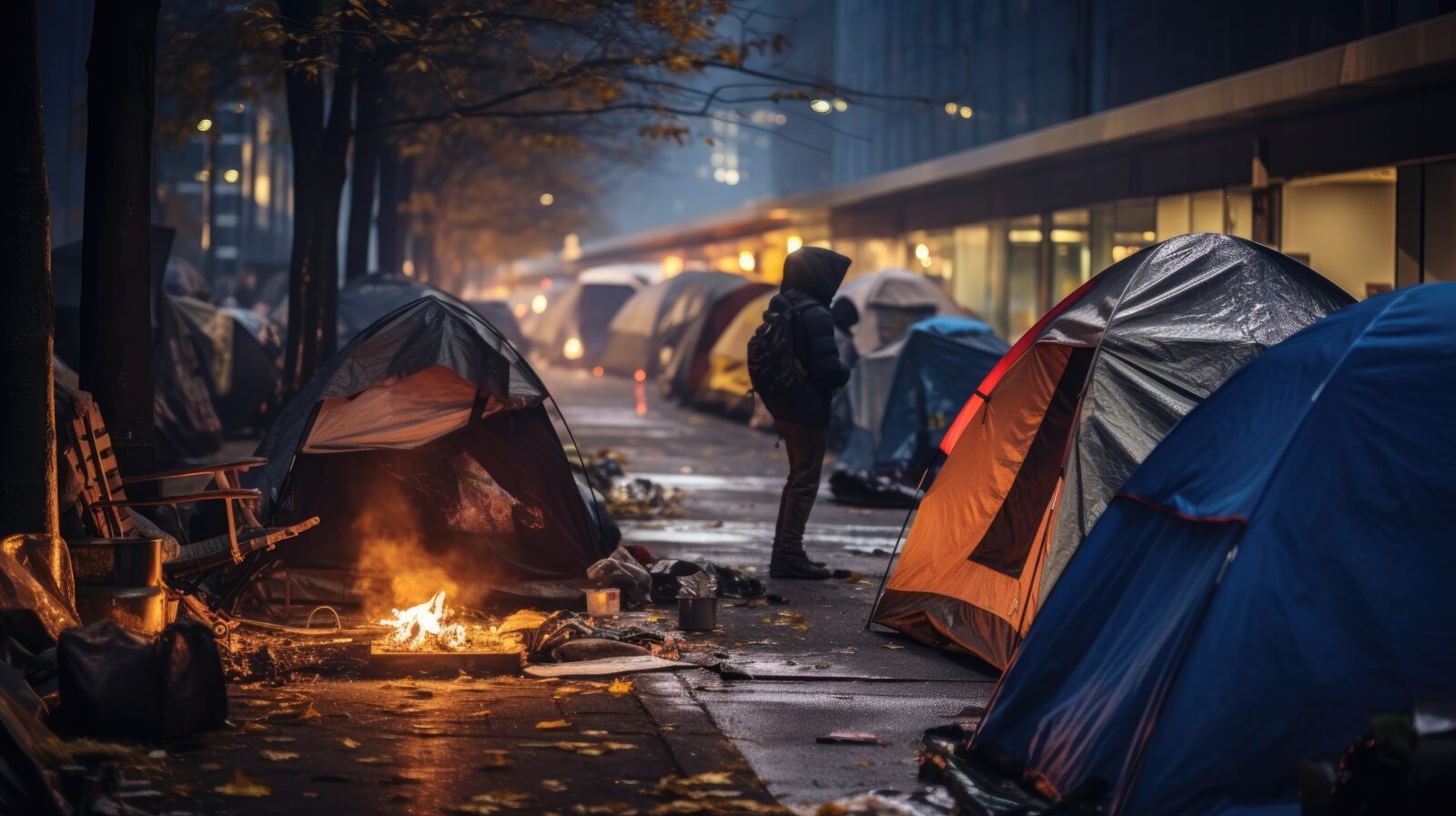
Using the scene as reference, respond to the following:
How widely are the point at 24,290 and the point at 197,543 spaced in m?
2.11

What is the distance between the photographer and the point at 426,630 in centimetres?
886

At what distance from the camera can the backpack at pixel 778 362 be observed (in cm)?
1158

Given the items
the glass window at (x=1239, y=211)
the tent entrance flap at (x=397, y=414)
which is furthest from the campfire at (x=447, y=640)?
the glass window at (x=1239, y=211)

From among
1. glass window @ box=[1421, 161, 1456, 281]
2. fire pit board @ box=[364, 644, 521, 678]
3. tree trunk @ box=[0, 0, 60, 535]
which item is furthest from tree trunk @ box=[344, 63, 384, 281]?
glass window @ box=[1421, 161, 1456, 281]

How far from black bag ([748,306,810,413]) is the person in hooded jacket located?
0.09 feet

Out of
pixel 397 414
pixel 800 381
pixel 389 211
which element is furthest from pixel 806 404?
pixel 389 211

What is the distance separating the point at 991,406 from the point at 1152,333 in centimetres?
154

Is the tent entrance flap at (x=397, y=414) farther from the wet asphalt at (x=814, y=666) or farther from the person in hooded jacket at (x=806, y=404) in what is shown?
the person in hooded jacket at (x=806, y=404)

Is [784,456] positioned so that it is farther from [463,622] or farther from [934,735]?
[934,735]

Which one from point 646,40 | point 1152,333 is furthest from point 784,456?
point 1152,333

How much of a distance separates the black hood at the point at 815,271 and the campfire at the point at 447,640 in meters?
3.26

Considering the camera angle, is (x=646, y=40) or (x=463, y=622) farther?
(x=646, y=40)

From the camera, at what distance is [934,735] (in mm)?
7020

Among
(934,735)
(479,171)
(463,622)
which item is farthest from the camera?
(479,171)
